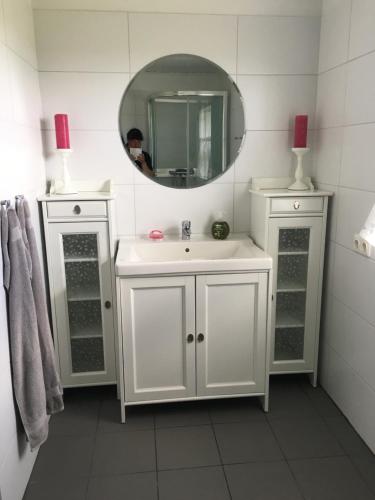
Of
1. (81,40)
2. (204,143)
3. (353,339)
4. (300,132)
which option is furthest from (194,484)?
(81,40)

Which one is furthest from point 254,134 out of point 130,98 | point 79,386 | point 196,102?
point 79,386

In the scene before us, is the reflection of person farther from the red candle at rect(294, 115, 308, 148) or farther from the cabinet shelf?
the cabinet shelf

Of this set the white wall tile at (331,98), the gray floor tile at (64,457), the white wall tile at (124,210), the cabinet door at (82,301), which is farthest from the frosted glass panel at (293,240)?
the gray floor tile at (64,457)

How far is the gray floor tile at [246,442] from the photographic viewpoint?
1.92 meters

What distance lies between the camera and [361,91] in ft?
6.31

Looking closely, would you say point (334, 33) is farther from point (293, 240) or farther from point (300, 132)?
point (293, 240)

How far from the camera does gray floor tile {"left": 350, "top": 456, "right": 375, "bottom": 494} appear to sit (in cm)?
176

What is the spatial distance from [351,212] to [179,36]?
51.2 inches

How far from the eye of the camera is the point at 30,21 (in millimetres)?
2098

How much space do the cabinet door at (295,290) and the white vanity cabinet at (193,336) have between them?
11.0 inches

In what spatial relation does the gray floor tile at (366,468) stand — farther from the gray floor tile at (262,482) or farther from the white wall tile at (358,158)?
the white wall tile at (358,158)

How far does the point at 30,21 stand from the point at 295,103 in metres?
1.47

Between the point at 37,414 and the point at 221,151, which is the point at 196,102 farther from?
the point at 37,414

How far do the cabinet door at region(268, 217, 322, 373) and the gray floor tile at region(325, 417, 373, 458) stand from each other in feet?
1.14
